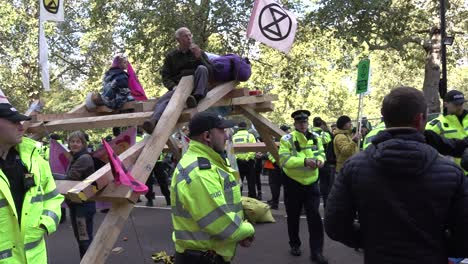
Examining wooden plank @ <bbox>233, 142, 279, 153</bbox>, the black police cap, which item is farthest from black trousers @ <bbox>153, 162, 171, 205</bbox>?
the black police cap

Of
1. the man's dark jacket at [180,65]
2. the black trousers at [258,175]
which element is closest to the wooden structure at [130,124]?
the man's dark jacket at [180,65]

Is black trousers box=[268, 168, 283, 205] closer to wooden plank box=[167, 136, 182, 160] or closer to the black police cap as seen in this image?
wooden plank box=[167, 136, 182, 160]

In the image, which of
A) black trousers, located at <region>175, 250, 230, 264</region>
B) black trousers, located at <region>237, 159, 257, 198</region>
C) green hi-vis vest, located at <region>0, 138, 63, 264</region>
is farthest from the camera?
black trousers, located at <region>237, 159, 257, 198</region>

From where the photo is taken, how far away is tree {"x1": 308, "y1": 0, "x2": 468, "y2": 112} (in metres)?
15.5

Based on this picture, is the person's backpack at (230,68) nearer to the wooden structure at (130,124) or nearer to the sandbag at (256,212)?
the wooden structure at (130,124)

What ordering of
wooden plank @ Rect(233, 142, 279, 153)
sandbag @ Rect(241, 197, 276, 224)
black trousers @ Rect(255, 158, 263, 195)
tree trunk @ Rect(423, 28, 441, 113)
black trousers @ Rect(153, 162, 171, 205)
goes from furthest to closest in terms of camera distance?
tree trunk @ Rect(423, 28, 441, 113)
black trousers @ Rect(255, 158, 263, 195)
black trousers @ Rect(153, 162, 171, 205)
wooden plank @ Rect(233, 142, 279, 153)
sandbag @ Rect(241, 197, 276, 224)

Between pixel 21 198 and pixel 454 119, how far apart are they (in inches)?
194

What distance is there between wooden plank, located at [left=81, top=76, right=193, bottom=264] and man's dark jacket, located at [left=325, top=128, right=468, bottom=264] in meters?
2.94

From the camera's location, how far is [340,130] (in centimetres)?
812

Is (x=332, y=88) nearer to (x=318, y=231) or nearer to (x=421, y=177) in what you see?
(x=318, y=231)

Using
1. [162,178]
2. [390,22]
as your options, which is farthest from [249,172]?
[390,22]

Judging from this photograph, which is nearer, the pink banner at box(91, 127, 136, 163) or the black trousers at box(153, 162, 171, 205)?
the pink banner at box(91, 127, 136, 163)

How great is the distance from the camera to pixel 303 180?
627cm

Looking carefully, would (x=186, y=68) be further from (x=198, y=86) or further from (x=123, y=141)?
(x=123, y=141)
